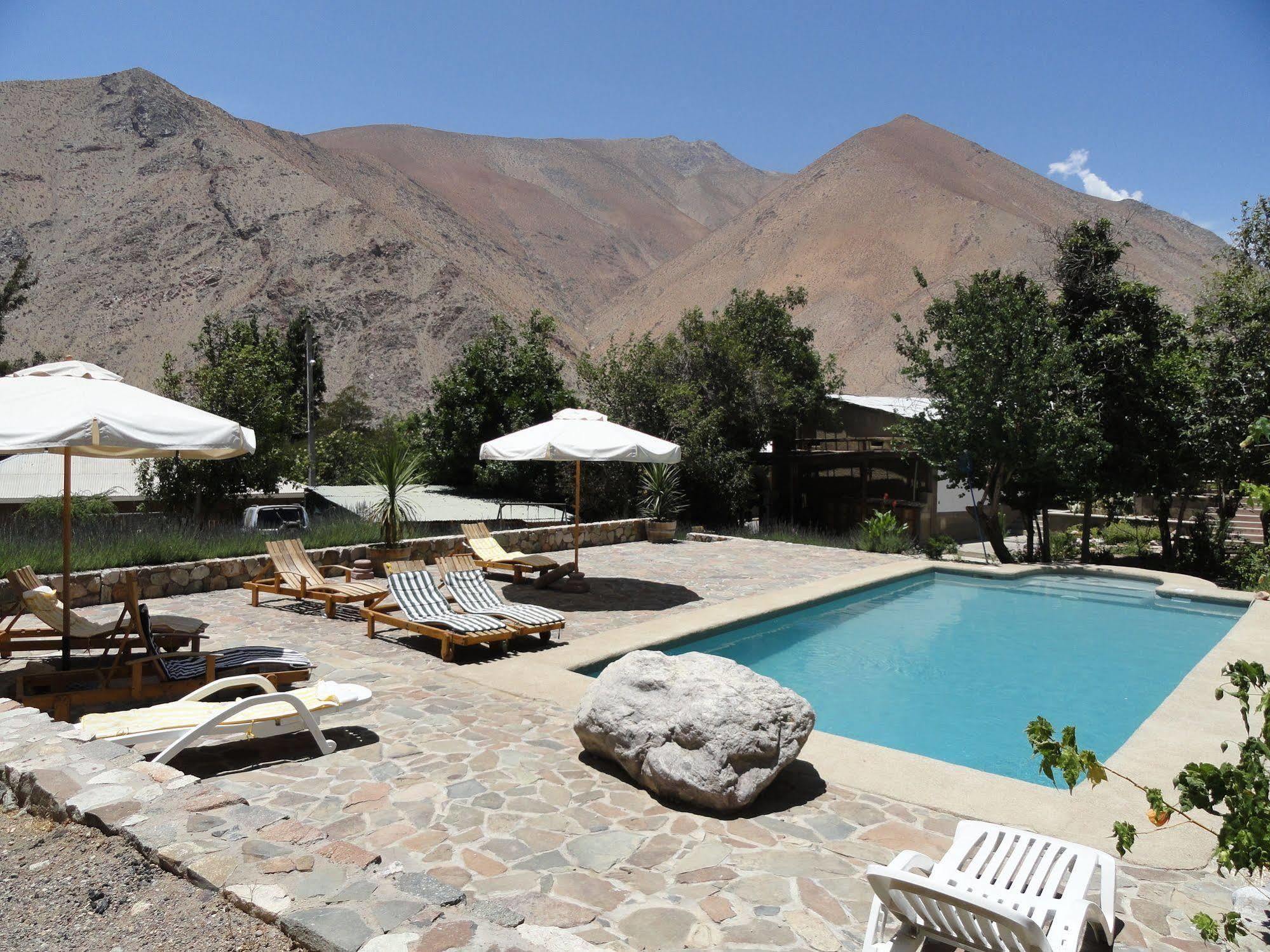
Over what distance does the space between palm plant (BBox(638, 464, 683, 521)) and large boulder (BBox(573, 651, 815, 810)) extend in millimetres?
12447

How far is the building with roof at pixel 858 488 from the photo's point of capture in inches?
858

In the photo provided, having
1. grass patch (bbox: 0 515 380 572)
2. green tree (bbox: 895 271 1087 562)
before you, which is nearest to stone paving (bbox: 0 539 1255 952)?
grass patch (bbox: 0 515 380 572)

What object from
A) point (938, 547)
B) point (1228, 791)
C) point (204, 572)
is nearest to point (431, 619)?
point (204, 572)

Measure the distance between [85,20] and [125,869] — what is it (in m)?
37.4

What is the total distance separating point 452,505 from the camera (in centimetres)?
2362

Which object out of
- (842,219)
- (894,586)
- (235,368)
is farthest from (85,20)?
(842,219)

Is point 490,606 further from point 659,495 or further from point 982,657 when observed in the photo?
point 659,495

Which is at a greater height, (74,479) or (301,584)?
(74,479)

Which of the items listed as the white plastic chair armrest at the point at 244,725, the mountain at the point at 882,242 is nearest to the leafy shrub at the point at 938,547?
the white plastic chair armrest at the point at 244,725

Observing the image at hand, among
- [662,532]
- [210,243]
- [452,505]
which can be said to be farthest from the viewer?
[210,243]

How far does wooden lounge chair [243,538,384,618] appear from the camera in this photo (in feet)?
29.4

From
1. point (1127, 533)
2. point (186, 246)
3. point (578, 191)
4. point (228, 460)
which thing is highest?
point (578, 191)

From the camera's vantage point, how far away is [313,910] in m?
2.75

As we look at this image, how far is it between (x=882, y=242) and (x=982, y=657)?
66.4 metres
